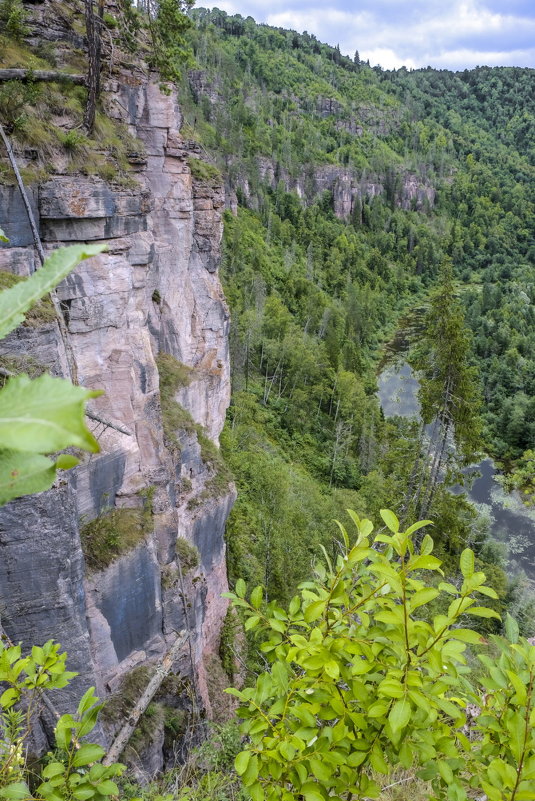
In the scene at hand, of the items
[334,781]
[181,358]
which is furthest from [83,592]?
[181,358]

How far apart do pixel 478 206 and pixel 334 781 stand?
12983 cm

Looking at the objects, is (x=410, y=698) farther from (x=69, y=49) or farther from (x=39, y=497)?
(x=69, y=49)

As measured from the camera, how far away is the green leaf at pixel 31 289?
24.3 inches

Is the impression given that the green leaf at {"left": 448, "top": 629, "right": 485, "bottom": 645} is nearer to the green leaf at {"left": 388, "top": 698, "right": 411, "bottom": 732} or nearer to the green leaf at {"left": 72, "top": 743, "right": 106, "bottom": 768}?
the green leaf at {"left": 388, "top": 698, "right": 411, "bottom": 732}

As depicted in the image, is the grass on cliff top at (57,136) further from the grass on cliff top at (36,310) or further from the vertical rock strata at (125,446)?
the grass on cliff top at (36,310)

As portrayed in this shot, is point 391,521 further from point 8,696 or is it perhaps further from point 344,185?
point 344,185

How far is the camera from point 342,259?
7850 centimetres

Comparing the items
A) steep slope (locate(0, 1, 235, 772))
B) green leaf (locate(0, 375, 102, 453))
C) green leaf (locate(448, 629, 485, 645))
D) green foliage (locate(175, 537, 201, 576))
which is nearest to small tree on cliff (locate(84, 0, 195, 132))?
steep slope (locate(0, 1, 235, 772))

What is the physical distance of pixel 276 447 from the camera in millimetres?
34969

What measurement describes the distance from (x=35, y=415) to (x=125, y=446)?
9744 millimetres

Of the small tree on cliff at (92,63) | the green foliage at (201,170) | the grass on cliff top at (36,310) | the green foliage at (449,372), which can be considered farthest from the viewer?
the green foliage at (201,170)

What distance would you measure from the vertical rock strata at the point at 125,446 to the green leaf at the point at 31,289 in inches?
280

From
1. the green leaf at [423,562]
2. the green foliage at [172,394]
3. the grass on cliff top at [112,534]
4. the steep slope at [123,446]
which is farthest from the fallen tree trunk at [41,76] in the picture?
the green leaf at [423,562]

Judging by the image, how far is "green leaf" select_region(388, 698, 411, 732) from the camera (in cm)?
148
